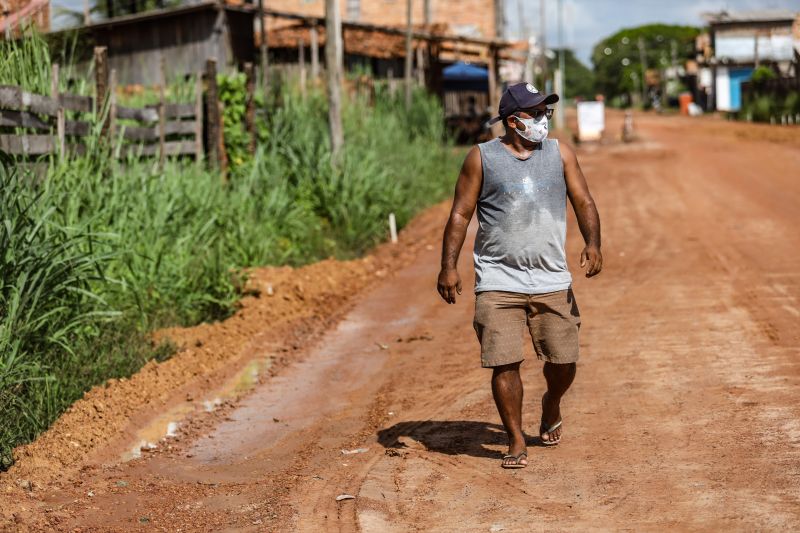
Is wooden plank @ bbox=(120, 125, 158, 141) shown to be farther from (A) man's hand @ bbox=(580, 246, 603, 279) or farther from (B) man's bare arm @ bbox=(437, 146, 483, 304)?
(A) man's hand @ bbox=(580, 246, 603, 279)

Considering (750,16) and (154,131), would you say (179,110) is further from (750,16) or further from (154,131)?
(750,16)

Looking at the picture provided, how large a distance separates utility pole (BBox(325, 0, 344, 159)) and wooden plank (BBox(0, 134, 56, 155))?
22.1ft

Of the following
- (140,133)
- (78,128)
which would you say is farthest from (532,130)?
(140,133)

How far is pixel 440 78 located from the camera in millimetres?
35375

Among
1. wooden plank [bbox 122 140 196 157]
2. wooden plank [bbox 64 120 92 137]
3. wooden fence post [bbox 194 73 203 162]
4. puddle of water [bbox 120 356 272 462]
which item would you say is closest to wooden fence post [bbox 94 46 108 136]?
wooden plank [bbox 122 140 196 157]

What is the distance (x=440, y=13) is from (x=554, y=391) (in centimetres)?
4258

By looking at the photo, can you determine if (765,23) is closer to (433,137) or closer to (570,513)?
(433,137)

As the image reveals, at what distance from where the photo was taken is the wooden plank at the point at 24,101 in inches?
394

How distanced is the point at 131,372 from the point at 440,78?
27696 mm

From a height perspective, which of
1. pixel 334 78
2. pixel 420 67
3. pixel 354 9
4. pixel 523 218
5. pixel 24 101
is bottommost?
pixel 523 218

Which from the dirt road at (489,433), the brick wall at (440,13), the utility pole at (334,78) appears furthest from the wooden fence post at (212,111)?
the brick wall at (440,13)

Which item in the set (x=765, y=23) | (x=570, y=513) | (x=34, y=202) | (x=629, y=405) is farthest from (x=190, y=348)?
(x=765, y=23)

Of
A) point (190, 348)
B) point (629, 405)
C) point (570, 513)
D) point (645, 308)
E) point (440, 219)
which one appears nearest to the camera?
point (570, 513)

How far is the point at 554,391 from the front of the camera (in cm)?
636
